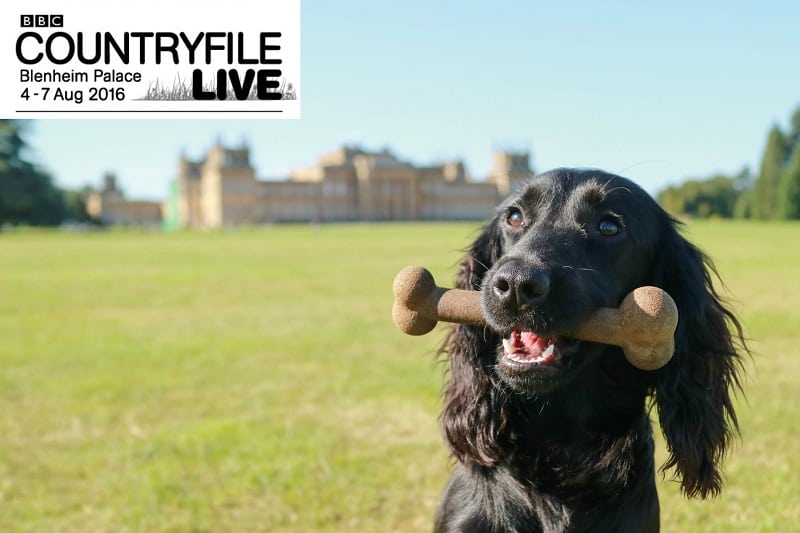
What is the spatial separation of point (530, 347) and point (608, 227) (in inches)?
26.4

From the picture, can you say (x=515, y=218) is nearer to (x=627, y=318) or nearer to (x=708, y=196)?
(x=627, y=318)

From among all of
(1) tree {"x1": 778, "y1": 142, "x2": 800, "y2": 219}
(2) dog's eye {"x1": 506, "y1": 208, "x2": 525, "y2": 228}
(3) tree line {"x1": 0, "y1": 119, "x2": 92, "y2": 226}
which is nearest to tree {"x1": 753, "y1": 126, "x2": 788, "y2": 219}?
(1) tree {"x1": 778, "y1": 142, "x2": 800, "y2": 219}

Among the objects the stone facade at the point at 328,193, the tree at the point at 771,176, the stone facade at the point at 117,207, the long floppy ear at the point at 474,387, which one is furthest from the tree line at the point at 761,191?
the stone facade at the point at 117,207

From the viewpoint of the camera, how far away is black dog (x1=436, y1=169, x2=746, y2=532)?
3.43 m

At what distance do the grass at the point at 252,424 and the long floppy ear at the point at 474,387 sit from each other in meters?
1.08

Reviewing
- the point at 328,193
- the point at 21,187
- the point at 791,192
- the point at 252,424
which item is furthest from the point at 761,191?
the point at 252,424

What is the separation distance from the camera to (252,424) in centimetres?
748

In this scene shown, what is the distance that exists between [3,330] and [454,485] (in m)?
12.3

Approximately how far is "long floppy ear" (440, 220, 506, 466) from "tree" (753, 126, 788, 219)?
10477 cm

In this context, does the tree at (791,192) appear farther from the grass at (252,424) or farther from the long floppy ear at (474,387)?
the long floppy ear at (474,387)

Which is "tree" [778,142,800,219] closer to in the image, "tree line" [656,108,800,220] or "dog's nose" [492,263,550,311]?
"tree line" [656,108,800,220]

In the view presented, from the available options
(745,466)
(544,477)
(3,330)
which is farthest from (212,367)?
(544,477)

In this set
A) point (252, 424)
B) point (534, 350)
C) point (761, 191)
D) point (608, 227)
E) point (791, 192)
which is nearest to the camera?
point (534, 350)

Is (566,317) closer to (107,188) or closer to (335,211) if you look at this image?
(335,211)
